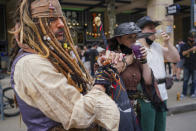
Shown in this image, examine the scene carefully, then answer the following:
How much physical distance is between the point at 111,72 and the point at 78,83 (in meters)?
0.26

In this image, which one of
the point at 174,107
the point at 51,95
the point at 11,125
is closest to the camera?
the point at 51,95

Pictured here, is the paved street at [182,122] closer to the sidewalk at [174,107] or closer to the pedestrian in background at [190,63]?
the sidewalk at [174,107]

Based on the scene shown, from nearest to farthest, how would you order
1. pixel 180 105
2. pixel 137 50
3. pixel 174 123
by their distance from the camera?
pixel 137 50 < pixel 174 123 < pixel 180 105

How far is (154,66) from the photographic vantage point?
2.78m

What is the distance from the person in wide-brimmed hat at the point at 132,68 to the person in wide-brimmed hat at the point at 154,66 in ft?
0.59

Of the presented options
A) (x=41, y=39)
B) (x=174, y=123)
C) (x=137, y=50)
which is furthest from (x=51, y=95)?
(x=174, y=123)

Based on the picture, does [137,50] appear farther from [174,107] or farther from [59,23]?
[174,107]

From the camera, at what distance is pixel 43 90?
1095mm

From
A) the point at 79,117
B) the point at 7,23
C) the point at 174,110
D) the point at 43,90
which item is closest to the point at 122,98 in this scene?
the point at 79,117

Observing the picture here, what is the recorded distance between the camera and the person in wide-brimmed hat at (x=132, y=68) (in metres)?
2.17

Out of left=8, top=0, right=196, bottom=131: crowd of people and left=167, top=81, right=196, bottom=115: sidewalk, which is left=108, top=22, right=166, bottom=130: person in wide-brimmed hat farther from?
left=167, top=81, right=196, bottom=115: sidewalk

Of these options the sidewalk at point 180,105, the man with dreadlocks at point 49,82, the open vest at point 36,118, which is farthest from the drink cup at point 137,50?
the sidewalk at point 180,105

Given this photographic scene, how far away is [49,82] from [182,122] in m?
4.47

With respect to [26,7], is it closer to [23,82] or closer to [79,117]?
[23,82]
